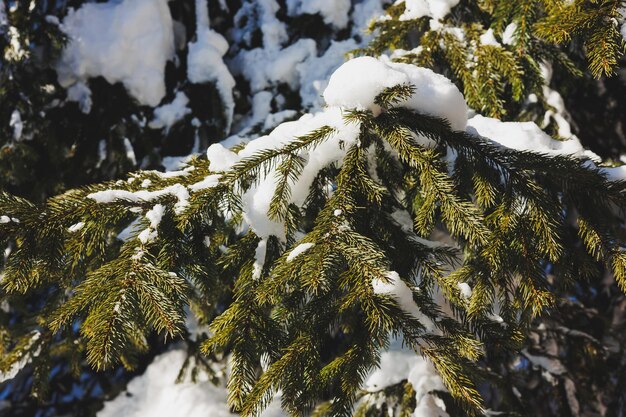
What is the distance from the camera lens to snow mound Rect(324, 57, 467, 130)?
137cm

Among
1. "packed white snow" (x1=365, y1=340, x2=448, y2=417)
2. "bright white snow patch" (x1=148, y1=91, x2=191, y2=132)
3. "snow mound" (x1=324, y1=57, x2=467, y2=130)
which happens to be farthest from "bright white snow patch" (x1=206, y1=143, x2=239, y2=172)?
"bright white snow patch" (x1=148, y1=91, x2=191, y2=132)

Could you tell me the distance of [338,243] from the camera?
116 cm

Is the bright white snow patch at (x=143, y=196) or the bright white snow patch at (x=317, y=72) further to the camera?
the bright white snow patch at (x=317, y=72)

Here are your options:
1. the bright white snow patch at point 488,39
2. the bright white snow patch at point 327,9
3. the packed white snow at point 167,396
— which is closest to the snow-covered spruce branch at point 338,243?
the bright white snow patch at point 488,39

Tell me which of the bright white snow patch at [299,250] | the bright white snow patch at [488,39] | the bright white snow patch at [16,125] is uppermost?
the bright white snow patch at [299,250]

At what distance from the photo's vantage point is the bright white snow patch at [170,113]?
3053 millimetres

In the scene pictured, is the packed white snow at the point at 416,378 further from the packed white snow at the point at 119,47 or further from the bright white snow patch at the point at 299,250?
the packed white snow at the point at 119,47

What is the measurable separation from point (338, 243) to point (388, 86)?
53 centimetres

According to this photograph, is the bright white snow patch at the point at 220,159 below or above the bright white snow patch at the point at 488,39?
above

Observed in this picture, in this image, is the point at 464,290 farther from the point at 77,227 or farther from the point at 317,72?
the point at 317,72

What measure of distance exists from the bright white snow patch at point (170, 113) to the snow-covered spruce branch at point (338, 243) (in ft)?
5.28

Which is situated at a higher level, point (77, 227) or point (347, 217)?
point (77, 227)

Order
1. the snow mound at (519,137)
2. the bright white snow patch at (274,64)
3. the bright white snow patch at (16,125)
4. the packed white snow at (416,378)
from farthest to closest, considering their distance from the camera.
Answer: the bright white snow patch at (274,64) → the bright white snow patch at (16,125) → the packed white snow at (416,378) → the snow mound at (519,137)

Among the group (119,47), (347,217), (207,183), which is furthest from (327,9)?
(347,217)
